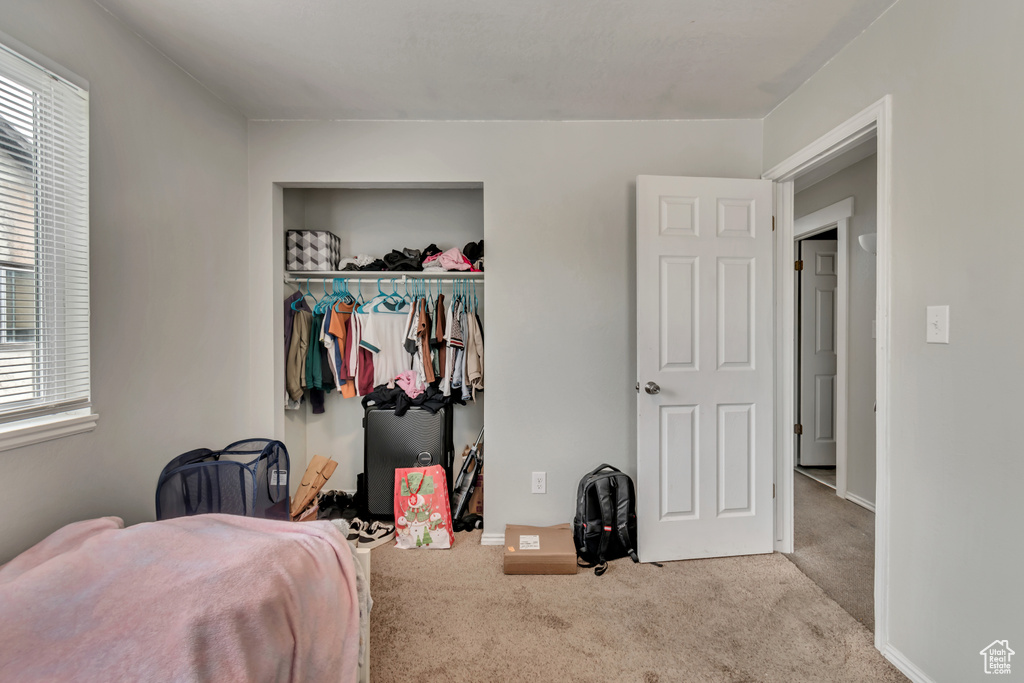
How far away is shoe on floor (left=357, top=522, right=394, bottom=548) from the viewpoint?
248 centimetres

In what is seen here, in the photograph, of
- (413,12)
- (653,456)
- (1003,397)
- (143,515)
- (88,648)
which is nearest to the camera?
(88,648)

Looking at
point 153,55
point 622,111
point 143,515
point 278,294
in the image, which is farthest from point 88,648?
point 622,111

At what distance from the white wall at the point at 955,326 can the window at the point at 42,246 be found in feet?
9.25

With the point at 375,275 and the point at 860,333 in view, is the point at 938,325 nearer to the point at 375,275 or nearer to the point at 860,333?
the point at 860,333

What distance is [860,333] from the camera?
10.1ft

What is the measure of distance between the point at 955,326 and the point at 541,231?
5.65ft

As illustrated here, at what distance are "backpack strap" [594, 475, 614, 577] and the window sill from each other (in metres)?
2.10

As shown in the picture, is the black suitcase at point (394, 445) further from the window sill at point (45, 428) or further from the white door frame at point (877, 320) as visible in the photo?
the white door frame at point (877, 320)

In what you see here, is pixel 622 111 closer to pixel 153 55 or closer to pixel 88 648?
pixel 153 55

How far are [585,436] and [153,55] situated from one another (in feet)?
8.63

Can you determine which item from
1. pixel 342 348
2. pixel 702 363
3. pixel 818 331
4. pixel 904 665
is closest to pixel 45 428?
pixel 342 348

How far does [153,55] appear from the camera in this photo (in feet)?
6.09

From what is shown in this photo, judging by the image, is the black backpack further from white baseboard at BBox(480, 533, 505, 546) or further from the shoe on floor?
the shoe on floor

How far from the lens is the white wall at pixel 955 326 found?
48.8 inches
